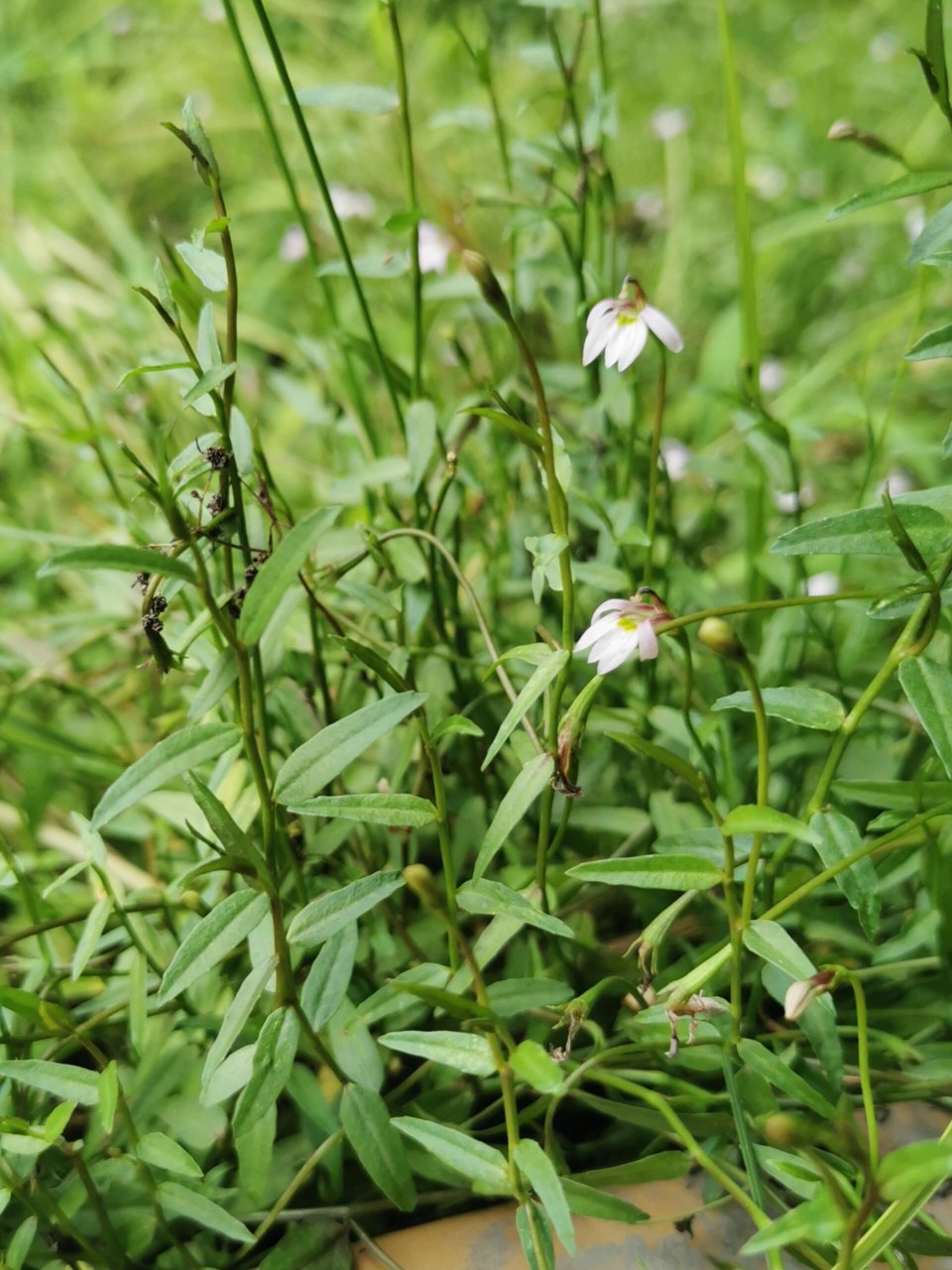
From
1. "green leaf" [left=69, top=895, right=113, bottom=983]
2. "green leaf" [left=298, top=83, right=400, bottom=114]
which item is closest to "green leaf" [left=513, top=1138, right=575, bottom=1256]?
"green leaf" [left=69, top=895, right=113, bottom=983]

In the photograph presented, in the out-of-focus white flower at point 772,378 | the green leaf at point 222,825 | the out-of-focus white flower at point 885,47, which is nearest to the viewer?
the green leaf at point 222,825

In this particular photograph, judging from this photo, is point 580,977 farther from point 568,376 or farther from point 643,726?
point 568,376

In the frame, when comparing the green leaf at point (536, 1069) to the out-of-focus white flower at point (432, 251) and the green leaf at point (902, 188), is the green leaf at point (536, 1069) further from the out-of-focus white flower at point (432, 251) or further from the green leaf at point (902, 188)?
the out-of-focus white flower at point (432, 251)

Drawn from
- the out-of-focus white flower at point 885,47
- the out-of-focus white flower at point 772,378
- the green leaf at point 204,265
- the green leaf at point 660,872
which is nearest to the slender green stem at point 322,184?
the green leaf at point 204,265

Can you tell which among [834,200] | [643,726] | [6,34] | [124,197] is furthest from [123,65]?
[643,726]

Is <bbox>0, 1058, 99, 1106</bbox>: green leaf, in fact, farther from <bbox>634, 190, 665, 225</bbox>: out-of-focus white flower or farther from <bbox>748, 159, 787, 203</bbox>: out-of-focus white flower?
<bbox>748, 159, 787, 203</bbox>: out-of-focus white flower

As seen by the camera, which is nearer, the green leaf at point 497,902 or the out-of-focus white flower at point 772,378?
the green leaf at point 497,902

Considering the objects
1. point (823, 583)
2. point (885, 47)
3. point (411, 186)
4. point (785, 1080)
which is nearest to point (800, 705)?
point (785, 1080)

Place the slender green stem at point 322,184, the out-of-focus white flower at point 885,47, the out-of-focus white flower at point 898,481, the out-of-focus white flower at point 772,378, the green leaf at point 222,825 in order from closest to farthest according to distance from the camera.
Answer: the green leaf at point 222,825 → the slender green stem at point 322,184 → the out-of-focus white flower at point 898,481 → the out-of-focus white flower at point 772,378 → the out-of-focus white flower at point 885,47
